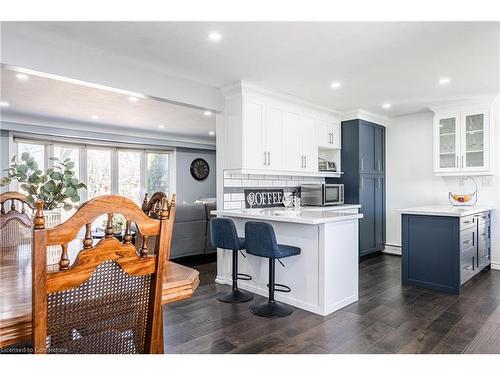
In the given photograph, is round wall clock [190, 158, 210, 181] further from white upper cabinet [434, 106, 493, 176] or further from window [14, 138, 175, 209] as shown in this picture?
white upper cabinet [434, 106, 493, 176]

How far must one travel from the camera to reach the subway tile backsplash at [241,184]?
13.6 feet

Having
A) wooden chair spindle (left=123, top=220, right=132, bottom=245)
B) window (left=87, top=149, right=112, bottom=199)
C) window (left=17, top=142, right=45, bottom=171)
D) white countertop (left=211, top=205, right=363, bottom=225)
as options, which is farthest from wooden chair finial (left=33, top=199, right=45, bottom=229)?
window (left=87, top=149, right=112, bottom=199)

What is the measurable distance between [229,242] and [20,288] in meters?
2.22

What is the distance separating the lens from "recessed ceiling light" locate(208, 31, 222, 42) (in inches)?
103

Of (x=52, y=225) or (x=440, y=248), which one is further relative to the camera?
(x=440, y=248)

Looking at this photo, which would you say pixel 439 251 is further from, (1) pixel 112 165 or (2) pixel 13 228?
(1) pixel 112 165

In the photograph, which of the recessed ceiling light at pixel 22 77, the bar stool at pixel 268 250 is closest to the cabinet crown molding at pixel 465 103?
the bar stool at pixel 268 250

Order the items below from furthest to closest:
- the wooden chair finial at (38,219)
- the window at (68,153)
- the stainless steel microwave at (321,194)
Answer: the window at (68,153), the stainless steel microwave at (321,194), the wooden chair finial at (38,219)

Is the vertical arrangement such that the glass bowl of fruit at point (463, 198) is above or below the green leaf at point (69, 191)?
below

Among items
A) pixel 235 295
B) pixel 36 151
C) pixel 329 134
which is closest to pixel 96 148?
pixel 36 151

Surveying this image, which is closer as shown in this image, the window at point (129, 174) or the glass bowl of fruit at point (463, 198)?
the glass bowl of fruit at point (463, 198)

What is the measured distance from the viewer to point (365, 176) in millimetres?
5430

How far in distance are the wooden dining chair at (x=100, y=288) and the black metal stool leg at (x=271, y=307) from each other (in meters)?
1.96

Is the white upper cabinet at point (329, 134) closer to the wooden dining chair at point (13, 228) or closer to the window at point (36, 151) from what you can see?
the wooden dining chair at point (13, 228)
